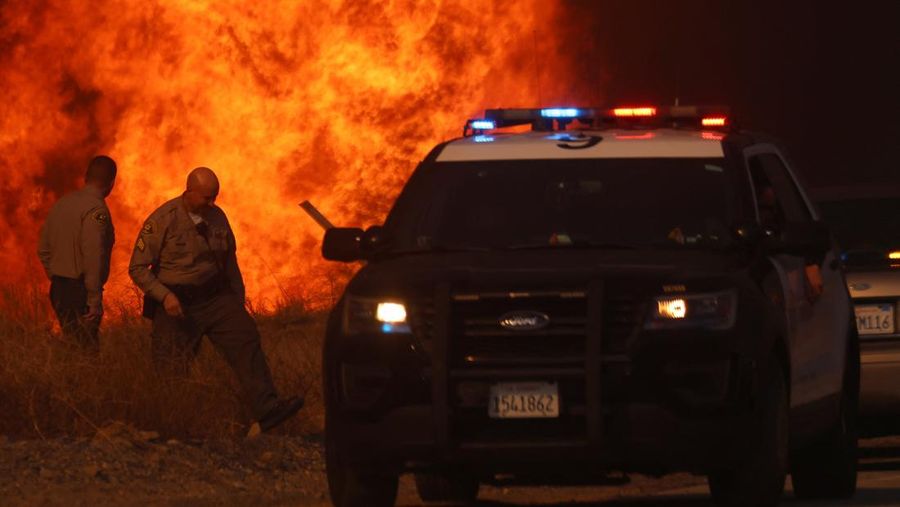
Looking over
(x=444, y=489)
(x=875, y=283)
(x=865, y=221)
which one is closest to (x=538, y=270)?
(x=444, y=489)

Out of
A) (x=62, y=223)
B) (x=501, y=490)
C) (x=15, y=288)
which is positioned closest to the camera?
(x=501, y=490)

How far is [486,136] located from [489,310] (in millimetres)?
1999

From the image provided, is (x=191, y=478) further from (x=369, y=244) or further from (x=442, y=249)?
(x=442, y=249)

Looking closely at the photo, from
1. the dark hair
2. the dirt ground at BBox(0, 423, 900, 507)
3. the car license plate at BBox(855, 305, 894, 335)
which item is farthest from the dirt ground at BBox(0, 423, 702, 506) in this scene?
the dark hair

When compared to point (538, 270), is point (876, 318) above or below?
below

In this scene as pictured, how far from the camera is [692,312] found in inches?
426

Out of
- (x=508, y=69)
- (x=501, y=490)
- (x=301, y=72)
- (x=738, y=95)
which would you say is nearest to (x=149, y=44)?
(x=301, y=72)

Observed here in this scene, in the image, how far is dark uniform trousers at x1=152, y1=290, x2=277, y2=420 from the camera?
15.5 m

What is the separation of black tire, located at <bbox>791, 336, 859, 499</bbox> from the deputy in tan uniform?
16.7 feet

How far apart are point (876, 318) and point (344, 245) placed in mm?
4584

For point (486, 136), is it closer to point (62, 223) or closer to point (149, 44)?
point (62, 223)

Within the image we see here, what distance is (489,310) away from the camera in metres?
10.9

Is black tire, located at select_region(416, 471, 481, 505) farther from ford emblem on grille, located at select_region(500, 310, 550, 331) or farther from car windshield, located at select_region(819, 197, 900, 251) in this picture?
car windshield, located at select_region(819, 197, 900, 251)

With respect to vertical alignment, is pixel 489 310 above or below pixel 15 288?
above
